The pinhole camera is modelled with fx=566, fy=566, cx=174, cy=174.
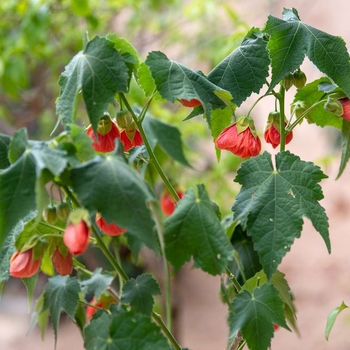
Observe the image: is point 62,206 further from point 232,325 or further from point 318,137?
point 318,137

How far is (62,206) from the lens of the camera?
500mm

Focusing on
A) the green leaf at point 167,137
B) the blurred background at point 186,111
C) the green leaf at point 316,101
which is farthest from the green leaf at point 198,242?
the blurred background at point 186,111

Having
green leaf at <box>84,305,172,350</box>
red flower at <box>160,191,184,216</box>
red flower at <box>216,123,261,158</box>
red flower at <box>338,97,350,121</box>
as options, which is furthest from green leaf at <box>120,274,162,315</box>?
red flower at <box>160,191,184,216</box>

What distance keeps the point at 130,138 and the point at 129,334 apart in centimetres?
20

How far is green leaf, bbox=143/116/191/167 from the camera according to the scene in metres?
0.88

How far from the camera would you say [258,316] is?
21.3 inches

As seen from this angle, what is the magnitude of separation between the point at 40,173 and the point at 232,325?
0.81ft

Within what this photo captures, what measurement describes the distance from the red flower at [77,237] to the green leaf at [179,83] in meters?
0.16

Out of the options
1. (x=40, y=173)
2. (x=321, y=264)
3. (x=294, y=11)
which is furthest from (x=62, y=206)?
(x=321, y=264)

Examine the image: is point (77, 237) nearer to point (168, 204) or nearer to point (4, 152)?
point (4, 152)

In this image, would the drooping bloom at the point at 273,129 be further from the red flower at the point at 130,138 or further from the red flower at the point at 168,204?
the red flower at the point at 168,204

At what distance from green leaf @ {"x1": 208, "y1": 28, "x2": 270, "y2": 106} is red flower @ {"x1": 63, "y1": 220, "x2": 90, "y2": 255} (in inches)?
9.2

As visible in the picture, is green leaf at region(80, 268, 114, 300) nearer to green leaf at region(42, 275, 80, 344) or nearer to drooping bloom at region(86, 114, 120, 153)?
green leaf at region(42, 275, 80, 344)

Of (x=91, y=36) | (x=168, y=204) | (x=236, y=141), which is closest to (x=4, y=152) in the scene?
(x=236, y=141)
